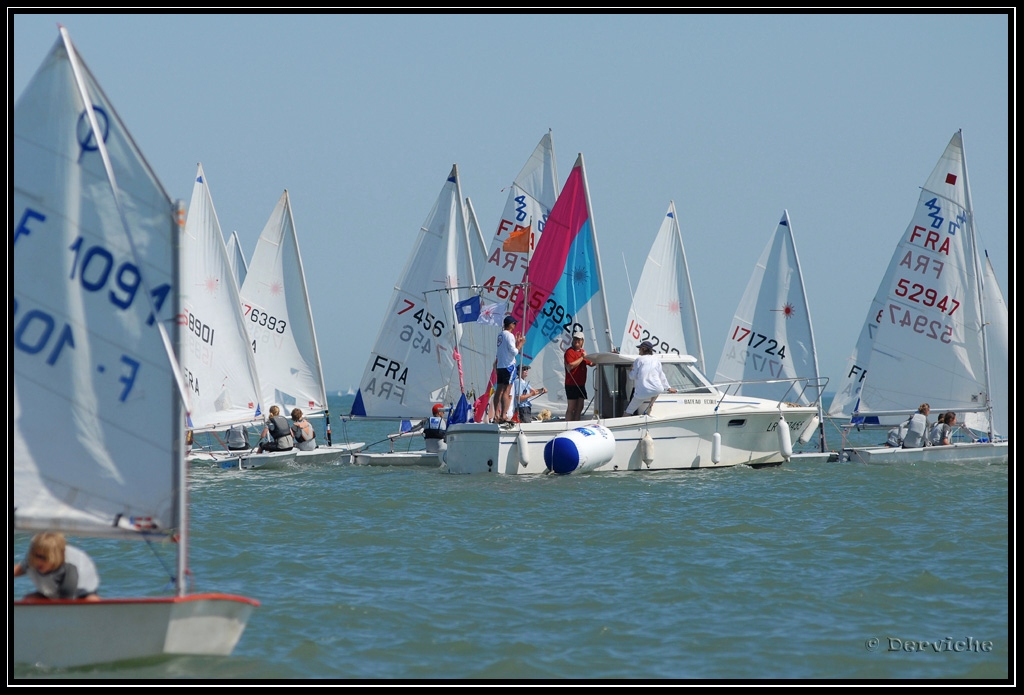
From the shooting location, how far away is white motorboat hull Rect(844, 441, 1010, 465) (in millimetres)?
21047

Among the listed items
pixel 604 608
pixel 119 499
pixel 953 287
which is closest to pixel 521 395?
pixel 953 287

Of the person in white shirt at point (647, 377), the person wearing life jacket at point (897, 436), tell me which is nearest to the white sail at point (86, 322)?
the person in white shirt at point (647, 377)

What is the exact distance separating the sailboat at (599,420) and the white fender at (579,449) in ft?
0.05

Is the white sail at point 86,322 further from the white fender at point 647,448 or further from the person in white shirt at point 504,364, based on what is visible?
the white fender at point 647,448

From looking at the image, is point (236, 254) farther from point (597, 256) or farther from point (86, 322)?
point (86, 322)

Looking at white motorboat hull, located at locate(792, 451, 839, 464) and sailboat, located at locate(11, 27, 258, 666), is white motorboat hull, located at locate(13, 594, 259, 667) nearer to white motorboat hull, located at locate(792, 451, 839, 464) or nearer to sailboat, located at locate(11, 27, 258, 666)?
sailboat, located at locate(11, 27, 258, 666)

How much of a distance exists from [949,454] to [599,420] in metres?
6.70

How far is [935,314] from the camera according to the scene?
22.7 meters

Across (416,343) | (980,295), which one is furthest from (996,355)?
(416,343)

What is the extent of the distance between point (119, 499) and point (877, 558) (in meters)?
7.30

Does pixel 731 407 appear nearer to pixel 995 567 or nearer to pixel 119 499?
pixel 995 567

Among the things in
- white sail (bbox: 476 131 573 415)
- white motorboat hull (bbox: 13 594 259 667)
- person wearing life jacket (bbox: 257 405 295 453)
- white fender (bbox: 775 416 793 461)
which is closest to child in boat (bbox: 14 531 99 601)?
white motorboat hull (bbox: 13 594 259 667)

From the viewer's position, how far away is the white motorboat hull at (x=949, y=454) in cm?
2105

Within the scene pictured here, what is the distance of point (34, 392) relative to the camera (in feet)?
25.3
